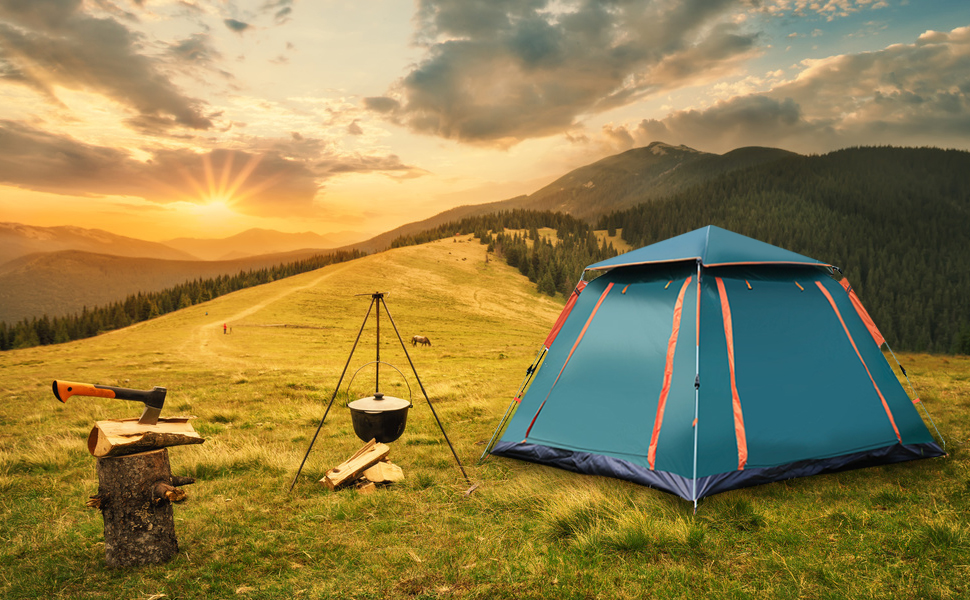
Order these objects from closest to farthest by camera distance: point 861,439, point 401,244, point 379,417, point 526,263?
point 861,439 < point 379,417 < point 526,263 < point 401,244

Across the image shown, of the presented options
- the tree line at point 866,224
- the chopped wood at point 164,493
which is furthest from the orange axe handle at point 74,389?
the tree line at point 866,224

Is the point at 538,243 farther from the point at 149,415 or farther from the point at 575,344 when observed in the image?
the point at 149,415

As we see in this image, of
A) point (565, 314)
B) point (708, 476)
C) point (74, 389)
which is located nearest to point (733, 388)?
point (708, 476)

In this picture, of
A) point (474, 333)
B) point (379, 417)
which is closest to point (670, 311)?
point (379, 417)

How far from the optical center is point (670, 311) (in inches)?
276

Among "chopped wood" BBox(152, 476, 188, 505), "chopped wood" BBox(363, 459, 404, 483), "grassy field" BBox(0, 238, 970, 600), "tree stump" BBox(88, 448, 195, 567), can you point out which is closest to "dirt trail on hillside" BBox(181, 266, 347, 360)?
"grassy field" BBox(0, 238, 970, 600)

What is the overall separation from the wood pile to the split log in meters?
2.20

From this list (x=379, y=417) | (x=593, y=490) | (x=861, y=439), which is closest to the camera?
(x=593, y=490)

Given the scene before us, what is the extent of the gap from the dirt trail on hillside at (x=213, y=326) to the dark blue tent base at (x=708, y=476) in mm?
26415

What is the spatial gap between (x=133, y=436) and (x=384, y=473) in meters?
3.28

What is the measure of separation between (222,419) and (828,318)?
12302 millimetres

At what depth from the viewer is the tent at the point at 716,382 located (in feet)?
20.8

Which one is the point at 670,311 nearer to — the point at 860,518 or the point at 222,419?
the point at 860,518

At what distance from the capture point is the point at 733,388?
650cm
